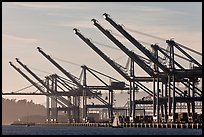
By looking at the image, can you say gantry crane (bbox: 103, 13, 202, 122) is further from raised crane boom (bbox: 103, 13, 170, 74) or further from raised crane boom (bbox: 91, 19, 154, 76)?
raised crane boom (bbox: 91, 19, 154, 76)

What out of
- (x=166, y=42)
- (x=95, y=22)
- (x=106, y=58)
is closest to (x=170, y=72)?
(x=166, y=42)

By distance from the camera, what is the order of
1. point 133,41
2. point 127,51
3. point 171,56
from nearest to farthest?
point 171,56 → point 133,41 → point 127,51

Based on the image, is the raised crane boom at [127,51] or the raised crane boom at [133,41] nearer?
the raised crane boom at [133,41]

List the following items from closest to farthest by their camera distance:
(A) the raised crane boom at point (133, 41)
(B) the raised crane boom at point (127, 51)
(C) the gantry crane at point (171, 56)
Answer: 1. (C) the gantry crane at point (171, 56)
2. (A) the raised crane boom at point (133, 41)
3. (B) the raised crane boom at point (127, 51)

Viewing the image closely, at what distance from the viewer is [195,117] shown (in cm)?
14150

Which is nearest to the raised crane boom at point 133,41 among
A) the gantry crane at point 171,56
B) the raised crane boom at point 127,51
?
the gantry crane at point 171,56

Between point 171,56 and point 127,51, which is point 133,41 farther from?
point 127,51

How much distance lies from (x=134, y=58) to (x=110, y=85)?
48783 mm

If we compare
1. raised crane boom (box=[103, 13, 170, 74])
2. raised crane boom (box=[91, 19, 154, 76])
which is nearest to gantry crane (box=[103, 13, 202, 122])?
raised crane boom (box=[103, 13, 170, 74])

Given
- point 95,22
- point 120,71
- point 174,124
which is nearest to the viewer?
point 174,124

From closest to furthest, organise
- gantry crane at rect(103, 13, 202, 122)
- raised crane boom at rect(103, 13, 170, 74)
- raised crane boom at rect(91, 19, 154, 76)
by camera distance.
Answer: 1. gantry crane at rect(103, 13, 202, 122)
2. raised crane boom at rect(103, 13, 170, 74)
3. raised crane boom at rect(91, 19, 154, 76)

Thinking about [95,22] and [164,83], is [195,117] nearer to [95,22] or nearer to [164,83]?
[164,83]

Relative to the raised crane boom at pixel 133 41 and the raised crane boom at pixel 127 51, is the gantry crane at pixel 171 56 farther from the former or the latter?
the raised crane boom at pixel 127 51

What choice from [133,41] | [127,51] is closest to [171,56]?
[133,41]
